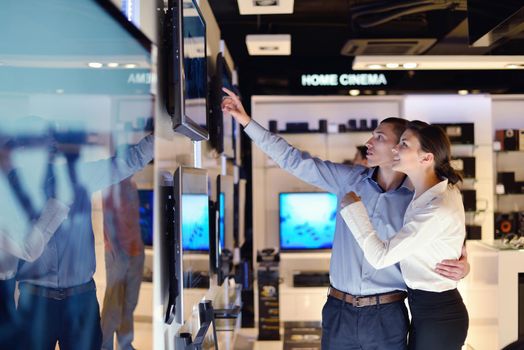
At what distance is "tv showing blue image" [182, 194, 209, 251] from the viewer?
2.31 meters

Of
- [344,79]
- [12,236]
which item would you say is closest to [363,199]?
[12,236]

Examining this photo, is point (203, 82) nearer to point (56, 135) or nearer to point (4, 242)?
point (56, 135)

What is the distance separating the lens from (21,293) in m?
0.94

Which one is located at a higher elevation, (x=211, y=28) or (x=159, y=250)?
(x=211, y=28)

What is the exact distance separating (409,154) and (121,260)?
1588mm

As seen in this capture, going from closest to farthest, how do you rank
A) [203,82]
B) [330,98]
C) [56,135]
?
[56,135], [203,82], [330,98]

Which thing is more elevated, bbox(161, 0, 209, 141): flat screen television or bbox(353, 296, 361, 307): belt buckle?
bbox(161, 0, 209, 141): flat screen television

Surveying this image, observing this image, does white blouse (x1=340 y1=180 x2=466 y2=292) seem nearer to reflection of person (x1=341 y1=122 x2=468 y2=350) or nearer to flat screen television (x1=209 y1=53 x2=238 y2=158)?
reflection of person (x1=341 y1=122 x2=468 y2=350)

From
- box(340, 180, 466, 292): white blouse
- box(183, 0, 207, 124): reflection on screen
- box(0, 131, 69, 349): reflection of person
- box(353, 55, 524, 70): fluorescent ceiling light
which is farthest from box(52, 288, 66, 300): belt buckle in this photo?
box(353, 55, 524, 70): fluorescent ceiling light

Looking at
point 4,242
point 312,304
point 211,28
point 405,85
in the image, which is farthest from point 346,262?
point 405,85

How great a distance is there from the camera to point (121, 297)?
151cm

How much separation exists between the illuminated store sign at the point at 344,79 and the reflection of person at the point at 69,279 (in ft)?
20.2

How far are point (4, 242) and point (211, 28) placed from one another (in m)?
3.66

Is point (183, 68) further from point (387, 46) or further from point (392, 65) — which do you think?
point (392, 65)
